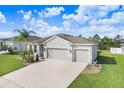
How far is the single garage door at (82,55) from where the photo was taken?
55.1 feet

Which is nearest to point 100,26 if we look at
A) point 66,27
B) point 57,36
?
point 66,27

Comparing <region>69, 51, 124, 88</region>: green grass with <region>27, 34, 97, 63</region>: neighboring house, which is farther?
<region>27, 34, 97, 63</region>: neighboring house

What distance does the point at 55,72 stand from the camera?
524 inches

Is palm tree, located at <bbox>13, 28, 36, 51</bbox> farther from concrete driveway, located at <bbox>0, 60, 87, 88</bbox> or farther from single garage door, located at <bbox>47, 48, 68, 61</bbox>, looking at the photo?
concrete driveway, located at <bbox>0, 60, 87, 88</bbox>

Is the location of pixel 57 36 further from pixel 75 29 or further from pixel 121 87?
pixel 121 87

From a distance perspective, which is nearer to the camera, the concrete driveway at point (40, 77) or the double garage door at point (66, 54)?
the concrete driveway at point (40, 77)

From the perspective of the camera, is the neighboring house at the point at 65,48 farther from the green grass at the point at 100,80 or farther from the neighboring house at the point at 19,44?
the green grass at the point at 100,80

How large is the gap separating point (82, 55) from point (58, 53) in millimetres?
3082

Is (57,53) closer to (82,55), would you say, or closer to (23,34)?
(82,55)

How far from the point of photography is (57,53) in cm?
1870

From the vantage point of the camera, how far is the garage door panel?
18.1m

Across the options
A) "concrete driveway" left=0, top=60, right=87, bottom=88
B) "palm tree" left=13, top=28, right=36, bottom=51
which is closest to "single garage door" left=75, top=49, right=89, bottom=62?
"concrete driveway" left=0, top=60, right=87, bottom=88

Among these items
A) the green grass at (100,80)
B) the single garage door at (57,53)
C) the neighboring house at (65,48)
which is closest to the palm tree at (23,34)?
the neighboring house at (65,48)
